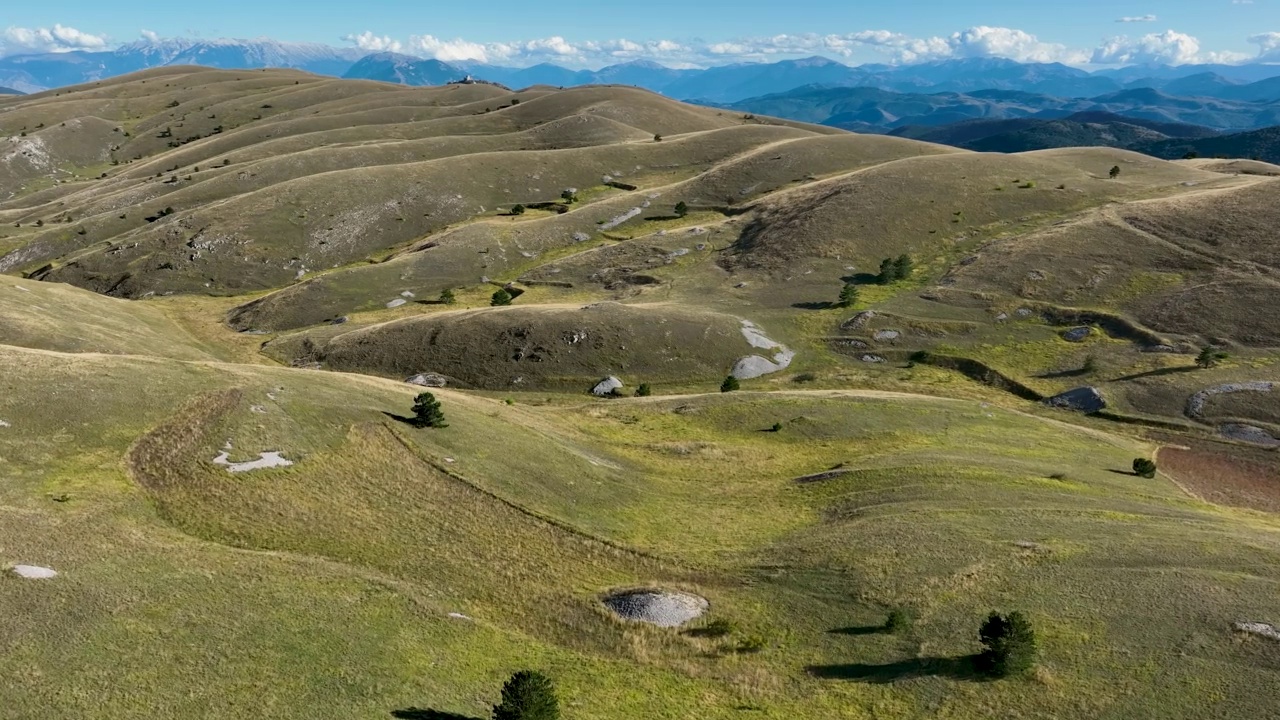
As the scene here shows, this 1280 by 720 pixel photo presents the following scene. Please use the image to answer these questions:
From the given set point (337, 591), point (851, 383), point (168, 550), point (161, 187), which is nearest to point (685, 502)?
point (337, 591)

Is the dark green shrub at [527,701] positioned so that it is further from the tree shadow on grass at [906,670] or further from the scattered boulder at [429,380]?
the scattered boulder at [429,380]

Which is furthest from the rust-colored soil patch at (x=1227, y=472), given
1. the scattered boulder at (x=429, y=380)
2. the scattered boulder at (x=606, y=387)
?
the scattered boulder at (x=429, y=380)

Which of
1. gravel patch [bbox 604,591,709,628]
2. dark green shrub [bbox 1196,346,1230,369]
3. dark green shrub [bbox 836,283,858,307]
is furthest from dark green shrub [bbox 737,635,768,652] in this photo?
dark green shrub [bbox 836,283,858,307]

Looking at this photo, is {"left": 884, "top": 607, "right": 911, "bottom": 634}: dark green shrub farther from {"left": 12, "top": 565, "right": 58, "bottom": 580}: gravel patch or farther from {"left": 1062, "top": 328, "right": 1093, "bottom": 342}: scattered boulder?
{"left": 1062, "top": 328, "right": 1093, "bottom": 342}: scattered boulder

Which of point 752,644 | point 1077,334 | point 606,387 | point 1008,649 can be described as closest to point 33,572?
point 752,644

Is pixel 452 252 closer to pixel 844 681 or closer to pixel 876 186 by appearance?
pixel 876 186
